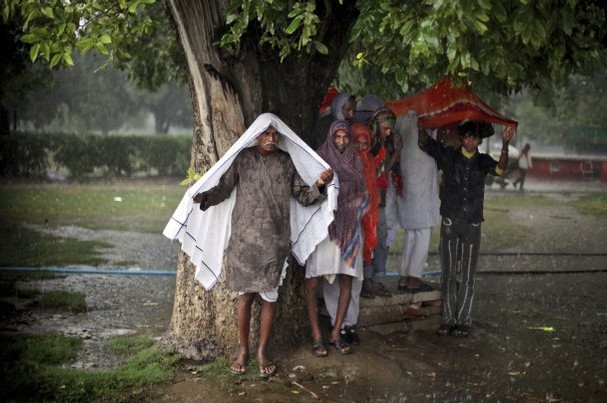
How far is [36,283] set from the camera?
8898mm

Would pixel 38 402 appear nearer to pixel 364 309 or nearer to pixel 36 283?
pixel 364 309

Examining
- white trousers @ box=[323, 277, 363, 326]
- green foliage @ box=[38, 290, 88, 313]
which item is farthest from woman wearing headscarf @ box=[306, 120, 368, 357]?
green foliage @ box=[38, 290, 88, 313]

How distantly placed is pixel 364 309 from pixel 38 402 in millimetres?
2997

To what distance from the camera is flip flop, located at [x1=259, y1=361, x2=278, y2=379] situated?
18.6ft

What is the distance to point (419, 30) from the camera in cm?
431

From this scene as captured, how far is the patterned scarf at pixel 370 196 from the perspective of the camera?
6355 millimetres

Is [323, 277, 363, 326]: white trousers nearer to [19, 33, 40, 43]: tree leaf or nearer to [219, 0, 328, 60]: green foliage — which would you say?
[219, 0, 328, 60]: green foliage

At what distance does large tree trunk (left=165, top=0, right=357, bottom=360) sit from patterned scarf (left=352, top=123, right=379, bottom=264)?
0.47 meters

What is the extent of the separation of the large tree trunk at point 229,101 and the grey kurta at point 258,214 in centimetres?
41

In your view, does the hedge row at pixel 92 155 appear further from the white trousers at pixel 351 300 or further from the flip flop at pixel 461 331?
the flip flop at pixel 461 331

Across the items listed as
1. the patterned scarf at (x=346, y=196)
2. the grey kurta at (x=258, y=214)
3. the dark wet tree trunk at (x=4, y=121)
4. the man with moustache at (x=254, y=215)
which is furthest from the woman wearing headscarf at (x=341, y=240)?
the dark wet tree trunk at (x=4, y=121)

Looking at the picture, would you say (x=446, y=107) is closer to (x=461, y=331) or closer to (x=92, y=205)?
(x=461, y=331)

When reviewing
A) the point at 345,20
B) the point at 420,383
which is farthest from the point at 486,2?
the point at 420,383

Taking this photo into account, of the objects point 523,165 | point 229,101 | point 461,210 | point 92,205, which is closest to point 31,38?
point 229,101
